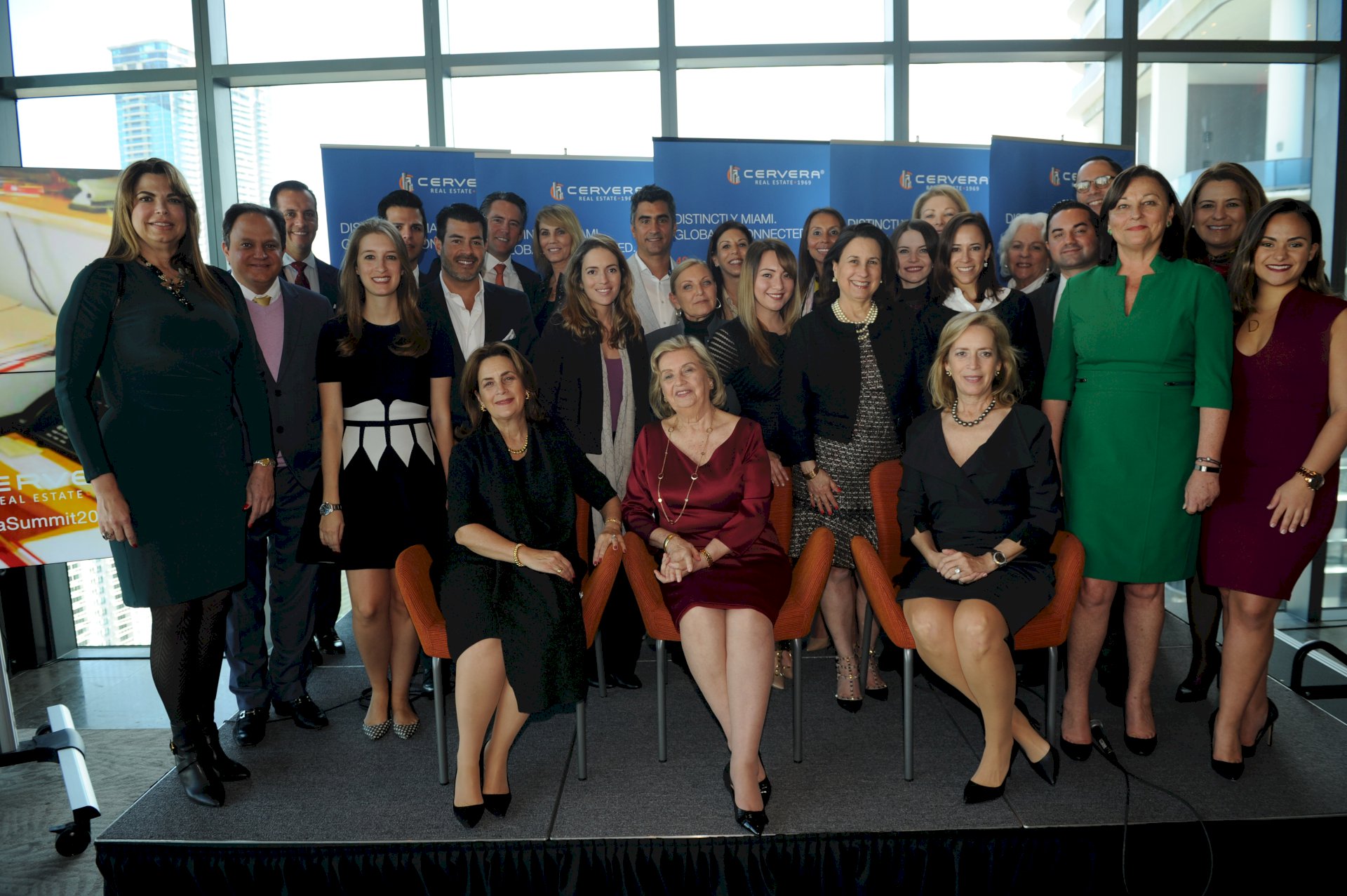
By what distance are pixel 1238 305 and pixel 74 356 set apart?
351 cm

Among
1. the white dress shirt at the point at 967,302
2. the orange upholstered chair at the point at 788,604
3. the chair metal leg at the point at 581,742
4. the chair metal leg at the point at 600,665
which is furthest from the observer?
the white dress shirt at the point at 967,302

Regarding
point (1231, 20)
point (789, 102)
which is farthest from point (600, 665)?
point (1231, 20)

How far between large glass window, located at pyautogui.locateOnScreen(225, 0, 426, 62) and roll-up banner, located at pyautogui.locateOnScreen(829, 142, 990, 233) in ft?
8.99

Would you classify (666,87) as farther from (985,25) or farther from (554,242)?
(985,25)

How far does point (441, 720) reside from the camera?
8.72ft

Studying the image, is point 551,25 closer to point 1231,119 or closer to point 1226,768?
point 1231,119

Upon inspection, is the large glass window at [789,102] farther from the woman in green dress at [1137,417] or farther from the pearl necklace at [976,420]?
the pearl necklace at [976,420]

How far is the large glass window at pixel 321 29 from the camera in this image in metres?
5.29

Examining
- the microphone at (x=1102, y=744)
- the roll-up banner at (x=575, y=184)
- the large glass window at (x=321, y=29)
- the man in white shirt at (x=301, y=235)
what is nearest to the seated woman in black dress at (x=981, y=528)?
the microphone at (x=1102, y=744)

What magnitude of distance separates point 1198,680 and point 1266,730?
37 centimetres

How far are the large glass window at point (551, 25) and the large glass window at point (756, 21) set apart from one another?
21cm

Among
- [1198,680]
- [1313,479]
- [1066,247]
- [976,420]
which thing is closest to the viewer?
[1313,479]

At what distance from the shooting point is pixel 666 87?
5.34 metres

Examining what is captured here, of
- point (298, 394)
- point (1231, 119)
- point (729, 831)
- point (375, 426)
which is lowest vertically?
point (729, 831)
